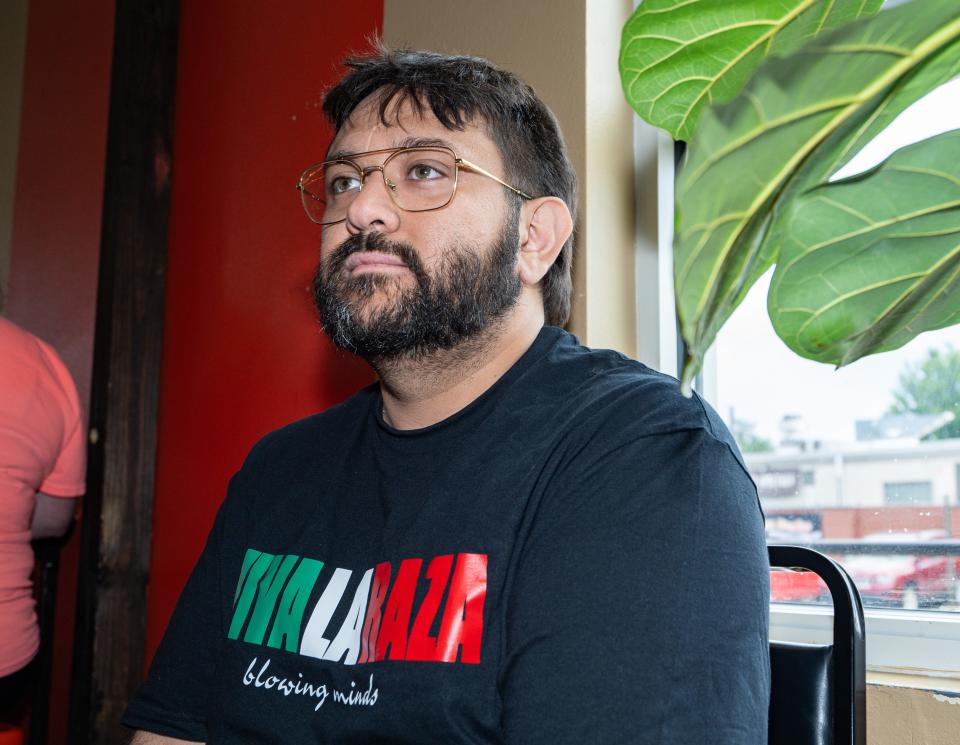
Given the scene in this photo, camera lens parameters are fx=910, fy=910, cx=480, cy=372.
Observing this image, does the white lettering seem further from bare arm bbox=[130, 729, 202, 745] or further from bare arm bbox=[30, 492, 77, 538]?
bare arm bbox=[30, 492, 77, 538]

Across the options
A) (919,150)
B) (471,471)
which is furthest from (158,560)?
(919,150)

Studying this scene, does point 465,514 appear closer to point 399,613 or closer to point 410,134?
point 399,613

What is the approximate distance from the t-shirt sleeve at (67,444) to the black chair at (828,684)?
5.98ft

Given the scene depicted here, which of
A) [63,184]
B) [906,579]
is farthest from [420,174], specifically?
[63,184]

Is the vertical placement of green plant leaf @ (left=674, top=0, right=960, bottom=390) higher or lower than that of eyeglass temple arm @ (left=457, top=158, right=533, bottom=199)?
lower

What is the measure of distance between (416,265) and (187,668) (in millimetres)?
664

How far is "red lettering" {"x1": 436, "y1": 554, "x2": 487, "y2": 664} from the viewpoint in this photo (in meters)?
0.95

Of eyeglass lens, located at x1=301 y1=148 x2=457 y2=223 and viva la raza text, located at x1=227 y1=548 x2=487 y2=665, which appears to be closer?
viva la raza text, located at x1=227 y1=548 x2=487 y2=665

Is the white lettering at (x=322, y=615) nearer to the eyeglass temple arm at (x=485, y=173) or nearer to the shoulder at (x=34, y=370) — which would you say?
the eyeglass temple arm at (x=485, y=173)

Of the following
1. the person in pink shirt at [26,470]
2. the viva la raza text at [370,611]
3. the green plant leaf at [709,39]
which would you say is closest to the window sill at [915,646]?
the viva la raza text at [370,611]

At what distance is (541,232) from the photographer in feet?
4.79

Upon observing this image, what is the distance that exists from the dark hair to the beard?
187 mm

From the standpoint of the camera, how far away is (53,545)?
237cm

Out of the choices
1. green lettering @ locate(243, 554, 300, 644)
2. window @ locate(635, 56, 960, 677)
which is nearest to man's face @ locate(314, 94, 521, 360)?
green lettering @ locate(243, 554, 300, 644)
